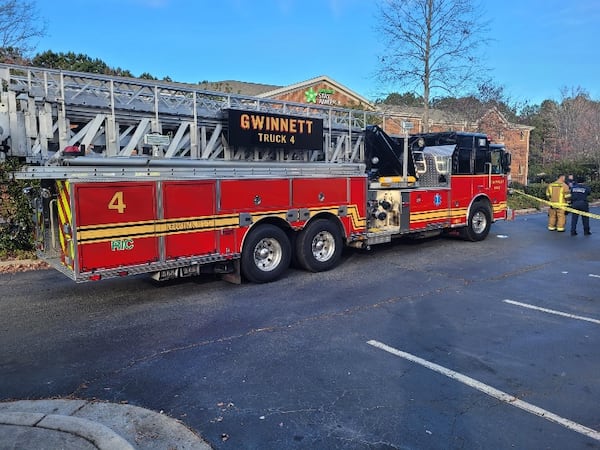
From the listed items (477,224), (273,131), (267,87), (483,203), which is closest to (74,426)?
(273,131)

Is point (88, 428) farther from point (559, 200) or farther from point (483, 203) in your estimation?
A: point (559, 200)

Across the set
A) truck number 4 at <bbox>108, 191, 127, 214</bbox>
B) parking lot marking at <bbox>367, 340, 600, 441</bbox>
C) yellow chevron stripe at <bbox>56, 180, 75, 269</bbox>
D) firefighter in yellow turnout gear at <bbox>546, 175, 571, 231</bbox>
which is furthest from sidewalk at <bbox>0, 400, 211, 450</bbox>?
firefighter in yellow turnout gear at <bbox>546, 175, 571, 231</bbox>

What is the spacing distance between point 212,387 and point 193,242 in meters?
3.14

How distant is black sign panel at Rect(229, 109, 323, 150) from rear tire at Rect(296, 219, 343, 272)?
5.65 feet

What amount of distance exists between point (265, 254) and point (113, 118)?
313cm

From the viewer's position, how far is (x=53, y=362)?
484cm

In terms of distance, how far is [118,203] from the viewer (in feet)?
20.6

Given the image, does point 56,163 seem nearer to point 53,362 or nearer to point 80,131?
point 80,131

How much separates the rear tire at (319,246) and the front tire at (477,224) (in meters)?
4.54

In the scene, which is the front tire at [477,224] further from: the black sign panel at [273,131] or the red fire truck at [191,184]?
the black sign panel at [273,131]

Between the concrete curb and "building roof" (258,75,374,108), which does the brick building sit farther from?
the concrete curb

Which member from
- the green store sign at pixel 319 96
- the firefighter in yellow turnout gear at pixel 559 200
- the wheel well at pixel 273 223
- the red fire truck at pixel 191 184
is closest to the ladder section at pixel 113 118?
the red fire truck at pixel 191 184

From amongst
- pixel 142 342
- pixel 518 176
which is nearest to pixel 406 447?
pixel 142 342

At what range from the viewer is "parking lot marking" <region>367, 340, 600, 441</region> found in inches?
143
